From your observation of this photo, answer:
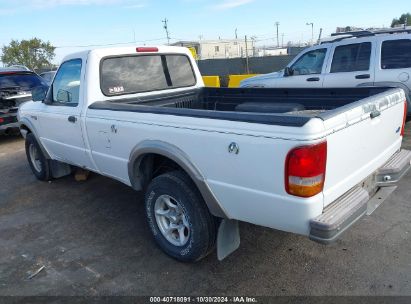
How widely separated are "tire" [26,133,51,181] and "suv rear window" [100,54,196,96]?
196 centimetres

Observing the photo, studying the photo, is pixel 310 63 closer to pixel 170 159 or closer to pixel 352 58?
pixel 352 58

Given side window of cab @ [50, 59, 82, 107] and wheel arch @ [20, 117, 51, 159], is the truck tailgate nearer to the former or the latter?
side window of cab @ [50, 59, 82, 107]

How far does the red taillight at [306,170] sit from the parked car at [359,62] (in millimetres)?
4713

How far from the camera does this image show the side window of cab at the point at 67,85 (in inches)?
172

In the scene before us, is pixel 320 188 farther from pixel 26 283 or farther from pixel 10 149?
pixel 10 149

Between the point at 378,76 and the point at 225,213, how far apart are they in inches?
206

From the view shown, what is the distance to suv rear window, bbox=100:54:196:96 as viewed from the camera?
168 inches

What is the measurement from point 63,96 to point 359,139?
11.1ft

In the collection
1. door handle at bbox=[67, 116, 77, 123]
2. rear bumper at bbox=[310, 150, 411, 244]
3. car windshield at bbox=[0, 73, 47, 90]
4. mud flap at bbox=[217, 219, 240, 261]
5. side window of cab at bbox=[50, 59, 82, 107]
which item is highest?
side window of cab at bbox=[50, 59, 82, 107]

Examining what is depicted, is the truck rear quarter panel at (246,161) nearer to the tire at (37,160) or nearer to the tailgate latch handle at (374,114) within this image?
the tailgate latch handle at (374,114)

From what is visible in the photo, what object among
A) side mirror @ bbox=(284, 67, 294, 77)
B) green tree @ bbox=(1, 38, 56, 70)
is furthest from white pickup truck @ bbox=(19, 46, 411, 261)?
green tree @ bbox=(1, 38, 56, 70)

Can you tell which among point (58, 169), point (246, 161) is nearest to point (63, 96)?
point (58, 169)

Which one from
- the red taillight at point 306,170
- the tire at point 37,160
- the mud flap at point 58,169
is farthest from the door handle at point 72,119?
the red taillight at point 306,170

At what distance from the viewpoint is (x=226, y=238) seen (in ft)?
9.98
